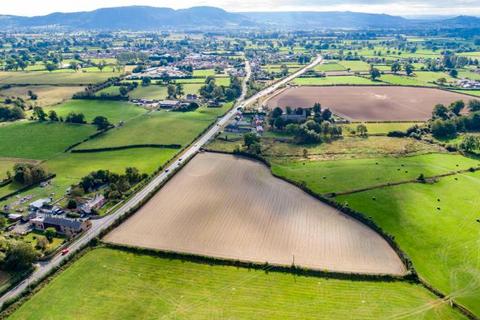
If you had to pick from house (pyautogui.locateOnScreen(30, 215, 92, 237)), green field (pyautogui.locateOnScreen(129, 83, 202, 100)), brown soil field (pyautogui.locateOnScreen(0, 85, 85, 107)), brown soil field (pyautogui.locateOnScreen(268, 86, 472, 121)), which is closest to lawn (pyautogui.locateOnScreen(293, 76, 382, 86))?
brown soil field (pyautogui.locateOnScreen(268, 86, 472, 121))

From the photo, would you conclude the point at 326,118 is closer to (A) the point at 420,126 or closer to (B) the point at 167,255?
(A) the point at 420,126

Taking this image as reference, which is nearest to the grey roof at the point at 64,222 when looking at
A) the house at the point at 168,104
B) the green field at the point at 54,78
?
the house at the point at 168,104

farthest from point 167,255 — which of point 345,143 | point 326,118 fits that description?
point 326,118

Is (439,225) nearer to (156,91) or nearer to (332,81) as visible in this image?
(156,91)

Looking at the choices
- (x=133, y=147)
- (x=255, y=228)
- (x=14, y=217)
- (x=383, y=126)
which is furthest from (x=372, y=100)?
(x=14, y=217)

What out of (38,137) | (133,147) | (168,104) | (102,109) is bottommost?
(133,147)

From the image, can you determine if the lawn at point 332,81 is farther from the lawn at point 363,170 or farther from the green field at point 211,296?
the green field at point 211,296
